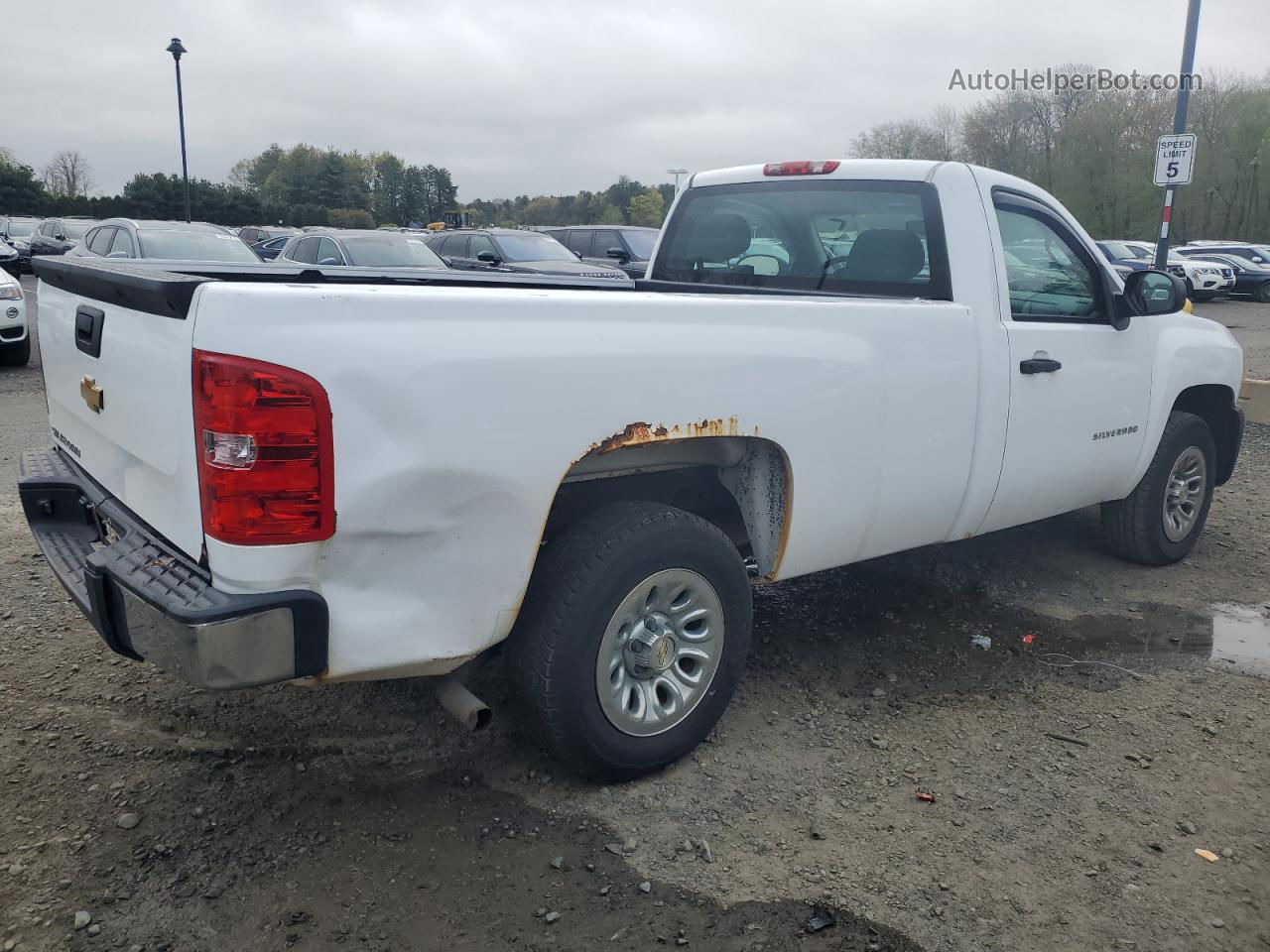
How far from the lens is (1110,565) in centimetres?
559

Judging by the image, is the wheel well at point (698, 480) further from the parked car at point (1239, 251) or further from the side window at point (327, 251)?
the parked car at point (1239, 251)

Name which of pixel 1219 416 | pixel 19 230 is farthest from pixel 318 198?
pixel 1219 416

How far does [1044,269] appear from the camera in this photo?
442 cm

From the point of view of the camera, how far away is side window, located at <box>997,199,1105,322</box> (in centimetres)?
423

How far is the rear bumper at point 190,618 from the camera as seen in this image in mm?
2342

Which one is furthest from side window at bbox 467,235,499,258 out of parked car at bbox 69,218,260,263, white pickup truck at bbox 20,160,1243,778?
white pickup truck at bbox 20,160,1243,778

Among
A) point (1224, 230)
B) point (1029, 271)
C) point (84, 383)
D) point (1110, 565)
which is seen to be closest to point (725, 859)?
point (84, 383)

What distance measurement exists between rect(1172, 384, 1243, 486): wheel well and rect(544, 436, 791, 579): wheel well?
10.5 feet

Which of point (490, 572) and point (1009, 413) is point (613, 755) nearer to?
point (490, 572)

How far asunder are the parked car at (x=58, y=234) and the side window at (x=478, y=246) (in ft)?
33.6

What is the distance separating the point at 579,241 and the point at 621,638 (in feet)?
54.9

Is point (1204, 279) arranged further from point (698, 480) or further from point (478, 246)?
point (698, 480)

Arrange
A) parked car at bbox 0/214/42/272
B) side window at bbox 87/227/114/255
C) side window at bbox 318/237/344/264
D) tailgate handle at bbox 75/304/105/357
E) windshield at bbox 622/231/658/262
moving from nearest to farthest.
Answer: tailgate handle at bbox 75/304/105/357 → side window at bbox 87/227/114/255 → side window at bbox 318/237/344/264 → windshield at bbox 622/231/658/262 → parked car at bbox 0/214/42/272

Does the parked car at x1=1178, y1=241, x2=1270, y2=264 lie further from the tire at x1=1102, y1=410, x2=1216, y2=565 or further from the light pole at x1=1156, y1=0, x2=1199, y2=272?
the tire at x1=1102, y1=410, x2=1216, y2=565
